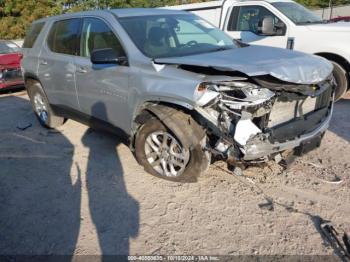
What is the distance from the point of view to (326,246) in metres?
3.00

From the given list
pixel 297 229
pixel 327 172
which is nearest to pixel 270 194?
pixel 297 229

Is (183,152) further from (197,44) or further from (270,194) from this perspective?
(197,44)

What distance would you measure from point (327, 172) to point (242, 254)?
1816 mm

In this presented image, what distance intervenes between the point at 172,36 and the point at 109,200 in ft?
6.87

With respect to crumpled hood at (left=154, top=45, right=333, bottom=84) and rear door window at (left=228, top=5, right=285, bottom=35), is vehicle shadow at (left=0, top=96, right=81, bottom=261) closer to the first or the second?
crumpled hood at (left=154, top=45, right=333, bottom=84)

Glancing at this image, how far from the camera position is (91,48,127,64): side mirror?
159 inches

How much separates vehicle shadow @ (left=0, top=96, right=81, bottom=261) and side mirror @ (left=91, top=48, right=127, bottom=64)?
1.41 metres

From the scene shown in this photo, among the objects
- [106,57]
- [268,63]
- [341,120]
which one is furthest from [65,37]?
[341,120]

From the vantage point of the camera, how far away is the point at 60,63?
5.25 meters

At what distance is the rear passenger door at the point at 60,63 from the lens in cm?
508

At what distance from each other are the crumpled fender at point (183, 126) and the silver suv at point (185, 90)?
10 mm

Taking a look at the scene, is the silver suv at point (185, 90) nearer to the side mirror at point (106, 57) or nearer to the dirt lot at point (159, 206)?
the side mirror at point (106, 57)

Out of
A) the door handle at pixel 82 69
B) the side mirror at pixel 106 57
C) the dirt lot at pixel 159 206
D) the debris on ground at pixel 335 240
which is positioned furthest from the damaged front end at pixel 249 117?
the door handle at pixel 82 69

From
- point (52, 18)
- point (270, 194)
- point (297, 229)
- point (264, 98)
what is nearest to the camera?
point (297, 229)
